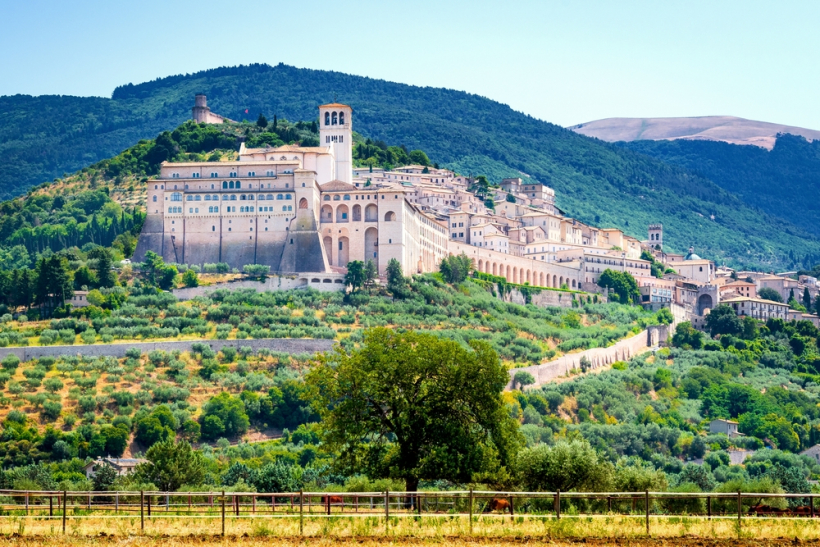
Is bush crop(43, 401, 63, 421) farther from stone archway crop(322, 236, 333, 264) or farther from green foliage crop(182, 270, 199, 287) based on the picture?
stone archway crop(322, 236, 333, 264)

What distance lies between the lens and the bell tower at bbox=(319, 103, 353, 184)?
307ft

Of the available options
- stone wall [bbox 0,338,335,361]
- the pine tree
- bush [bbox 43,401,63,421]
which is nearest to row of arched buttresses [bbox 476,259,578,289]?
stone wall [bbox 0,338,335,361]

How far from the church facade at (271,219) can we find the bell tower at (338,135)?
8.74 metres

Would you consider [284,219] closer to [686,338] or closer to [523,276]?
[523,276]

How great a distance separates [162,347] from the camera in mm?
70312

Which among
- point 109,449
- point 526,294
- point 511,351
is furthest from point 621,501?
point 526,294

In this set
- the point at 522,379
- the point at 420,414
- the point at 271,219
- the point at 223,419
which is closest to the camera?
the point at 420,414

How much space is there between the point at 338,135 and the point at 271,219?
14289mm

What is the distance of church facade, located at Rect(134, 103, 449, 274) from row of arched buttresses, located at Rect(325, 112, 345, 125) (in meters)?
11.1

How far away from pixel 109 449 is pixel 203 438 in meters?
4.75

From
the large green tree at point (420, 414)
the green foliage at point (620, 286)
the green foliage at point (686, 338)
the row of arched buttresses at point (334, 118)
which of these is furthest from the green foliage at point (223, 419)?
the green foliage at point (620, 286)

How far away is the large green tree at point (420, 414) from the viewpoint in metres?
33.8

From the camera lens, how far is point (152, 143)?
108m

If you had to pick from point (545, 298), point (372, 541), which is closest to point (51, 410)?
point (545, 298)
